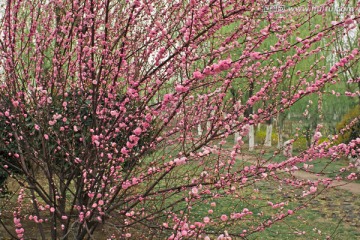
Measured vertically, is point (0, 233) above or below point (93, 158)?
below

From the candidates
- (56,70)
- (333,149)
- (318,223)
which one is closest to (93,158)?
(56,70)

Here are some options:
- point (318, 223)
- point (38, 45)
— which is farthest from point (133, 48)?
point (318, 223)

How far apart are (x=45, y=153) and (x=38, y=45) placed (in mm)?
1294

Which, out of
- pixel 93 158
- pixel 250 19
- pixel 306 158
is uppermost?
pixel 250 19

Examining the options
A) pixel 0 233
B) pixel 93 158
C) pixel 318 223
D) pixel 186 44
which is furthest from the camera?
pixel 318 223

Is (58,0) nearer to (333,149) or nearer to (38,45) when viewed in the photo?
(38,45)

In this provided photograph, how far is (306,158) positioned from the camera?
3693 mm

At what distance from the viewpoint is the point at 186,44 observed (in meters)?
2.69

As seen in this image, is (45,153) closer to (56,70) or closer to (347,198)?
(56,70)

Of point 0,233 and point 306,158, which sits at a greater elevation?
point 306,158

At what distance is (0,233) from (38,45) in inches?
153

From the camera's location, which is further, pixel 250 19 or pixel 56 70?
pixel 56 70

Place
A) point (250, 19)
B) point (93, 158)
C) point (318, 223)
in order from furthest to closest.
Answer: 1. point (318, 223)
2. point (93, 158)
3. point (250, 19)

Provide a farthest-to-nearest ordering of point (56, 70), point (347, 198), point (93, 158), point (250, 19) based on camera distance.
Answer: point (347, 198), point (56, 70), point (93, 158), point (250, 19)
